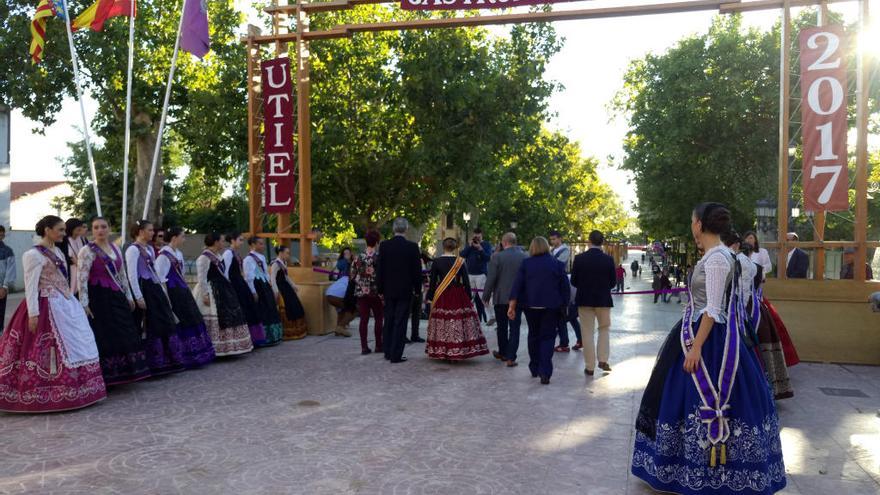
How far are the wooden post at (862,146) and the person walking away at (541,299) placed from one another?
4.37m

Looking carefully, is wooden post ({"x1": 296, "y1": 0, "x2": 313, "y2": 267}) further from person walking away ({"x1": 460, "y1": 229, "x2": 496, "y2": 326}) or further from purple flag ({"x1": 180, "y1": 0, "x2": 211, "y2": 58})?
person walking away ({"x1": 460, "y1": 229, "x2": 496, "y2": 326})

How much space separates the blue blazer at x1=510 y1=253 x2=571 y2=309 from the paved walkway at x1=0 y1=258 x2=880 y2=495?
918 mm

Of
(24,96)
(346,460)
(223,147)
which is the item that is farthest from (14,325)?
(24,96)

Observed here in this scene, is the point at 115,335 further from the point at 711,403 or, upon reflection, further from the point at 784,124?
the point at 784,124

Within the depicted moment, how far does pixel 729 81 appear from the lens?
25047mm

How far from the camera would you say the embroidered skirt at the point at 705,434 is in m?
3.78

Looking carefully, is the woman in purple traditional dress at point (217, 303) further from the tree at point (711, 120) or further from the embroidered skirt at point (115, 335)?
the tree at point (711, 120)

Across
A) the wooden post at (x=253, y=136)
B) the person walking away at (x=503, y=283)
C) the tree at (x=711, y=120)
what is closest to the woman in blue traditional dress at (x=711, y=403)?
the person walking away at (x=503, y=283)

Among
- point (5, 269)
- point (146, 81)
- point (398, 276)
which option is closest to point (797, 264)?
point (398, 276)

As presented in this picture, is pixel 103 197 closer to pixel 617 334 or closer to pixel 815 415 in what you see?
pixel 617 334

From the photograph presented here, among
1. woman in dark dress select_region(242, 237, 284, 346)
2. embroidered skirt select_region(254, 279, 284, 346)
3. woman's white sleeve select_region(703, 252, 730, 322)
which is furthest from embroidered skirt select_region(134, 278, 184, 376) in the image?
woman's white sleeve select_region(703, 252, 730, 322)

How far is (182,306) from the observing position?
790 centimetres

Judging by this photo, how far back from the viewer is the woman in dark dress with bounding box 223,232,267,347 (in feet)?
29.9

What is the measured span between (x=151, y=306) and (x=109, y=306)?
2.14 feet
